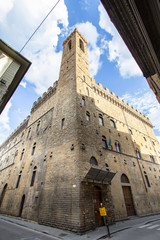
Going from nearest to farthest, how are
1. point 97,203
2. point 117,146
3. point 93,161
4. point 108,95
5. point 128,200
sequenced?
point 97,203 → point 93,161 → point 128,200 → point 117,146 → point 108,95

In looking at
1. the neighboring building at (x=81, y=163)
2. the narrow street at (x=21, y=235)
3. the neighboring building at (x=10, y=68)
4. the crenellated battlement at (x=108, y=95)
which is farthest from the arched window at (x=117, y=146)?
the neighboring building at (x=10, y=68)

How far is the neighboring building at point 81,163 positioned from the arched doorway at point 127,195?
0.09m

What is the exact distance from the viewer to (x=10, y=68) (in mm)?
9680

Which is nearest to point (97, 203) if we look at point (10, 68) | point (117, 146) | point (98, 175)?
point (98, 175)

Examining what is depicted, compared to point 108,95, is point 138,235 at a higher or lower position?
lower

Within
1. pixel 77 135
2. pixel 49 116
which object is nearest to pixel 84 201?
pixel 77 135

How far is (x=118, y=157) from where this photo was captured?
1512 centimetres

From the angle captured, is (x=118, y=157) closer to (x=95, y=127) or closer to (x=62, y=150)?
(x=95, y=127)

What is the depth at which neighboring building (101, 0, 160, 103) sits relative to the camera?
9.48 feet

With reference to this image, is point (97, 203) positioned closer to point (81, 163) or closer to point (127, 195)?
point (81, 163)

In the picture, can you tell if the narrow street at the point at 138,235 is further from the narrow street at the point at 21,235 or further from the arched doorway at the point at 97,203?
the narrow street at the point at 21,235

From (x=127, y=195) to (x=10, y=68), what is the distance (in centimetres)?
1628

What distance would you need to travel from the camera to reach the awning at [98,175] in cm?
855

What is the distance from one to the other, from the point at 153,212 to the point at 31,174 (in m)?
14.8
